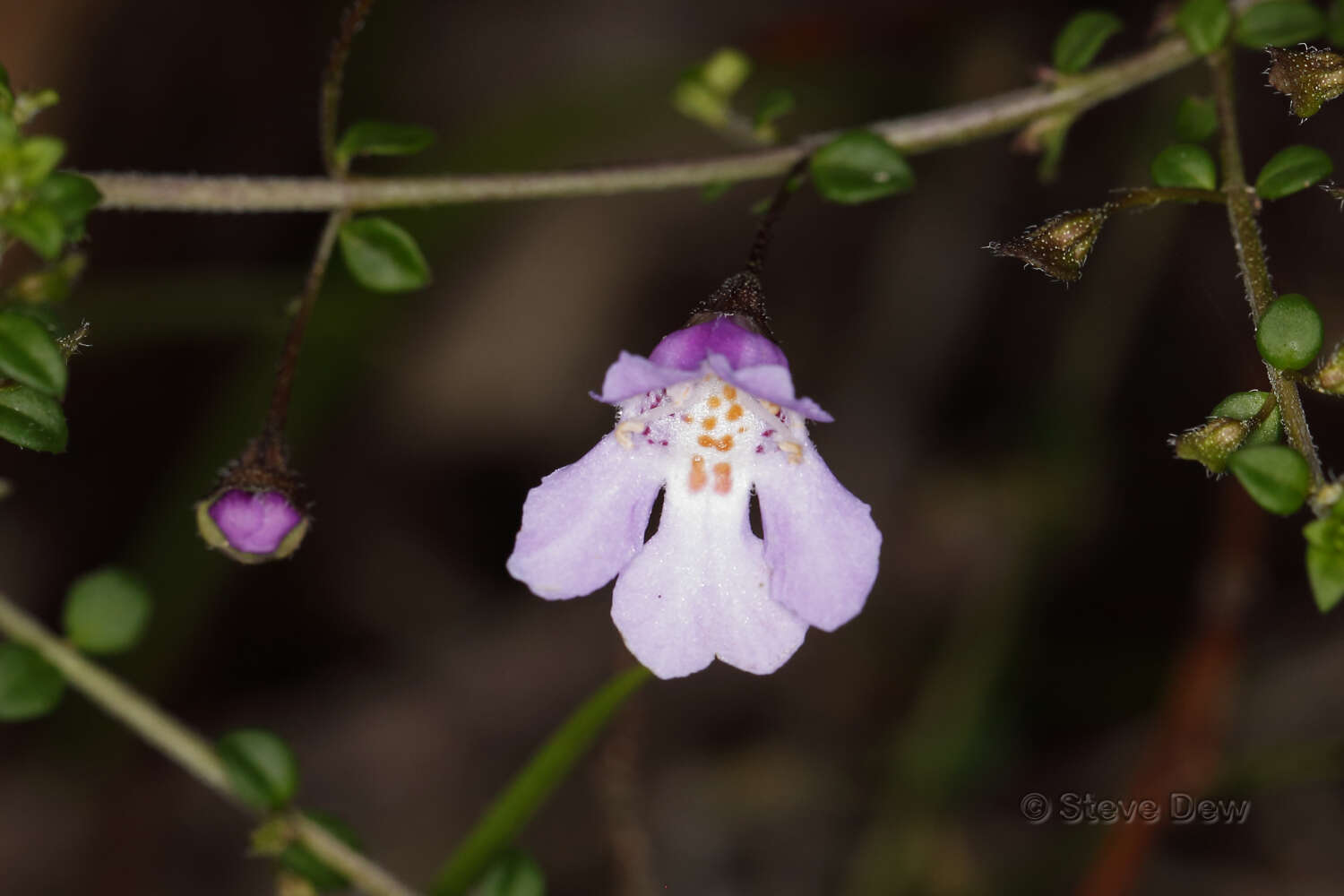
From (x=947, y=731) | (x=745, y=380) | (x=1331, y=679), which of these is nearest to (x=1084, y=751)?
(x=947, y=731)

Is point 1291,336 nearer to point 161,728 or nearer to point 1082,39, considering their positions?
point 1082,39

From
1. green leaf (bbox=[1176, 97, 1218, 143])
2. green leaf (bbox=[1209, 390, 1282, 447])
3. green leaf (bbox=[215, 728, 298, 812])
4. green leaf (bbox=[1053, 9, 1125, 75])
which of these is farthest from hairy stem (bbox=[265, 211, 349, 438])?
green leaf (bbox=[1176, 97, 1218, 143])

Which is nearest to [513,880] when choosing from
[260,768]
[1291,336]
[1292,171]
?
[260,768]

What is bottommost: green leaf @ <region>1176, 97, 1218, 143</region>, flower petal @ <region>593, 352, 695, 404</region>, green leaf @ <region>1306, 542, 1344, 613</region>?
green leaf @ <region>1306, 542, 1344, 613</region>

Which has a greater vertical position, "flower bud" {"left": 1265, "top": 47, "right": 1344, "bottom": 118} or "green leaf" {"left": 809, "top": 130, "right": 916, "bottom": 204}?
"flower bud" {"left": 1265, "top": 47, "right": 1344, "bottom": 118}

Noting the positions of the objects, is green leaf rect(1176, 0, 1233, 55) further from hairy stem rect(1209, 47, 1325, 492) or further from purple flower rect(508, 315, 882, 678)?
purple flower rect(508, 315, 882, 678)

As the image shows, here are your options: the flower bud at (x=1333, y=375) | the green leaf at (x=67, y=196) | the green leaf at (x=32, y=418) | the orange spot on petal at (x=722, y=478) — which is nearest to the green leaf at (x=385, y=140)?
the green leaf at (x=67, y=196)
